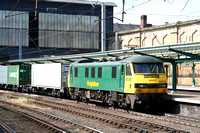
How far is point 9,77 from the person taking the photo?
41625 mm

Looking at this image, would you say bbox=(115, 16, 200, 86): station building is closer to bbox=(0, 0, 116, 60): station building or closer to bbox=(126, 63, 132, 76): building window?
bbox=(0, 0, 116, 60): station building

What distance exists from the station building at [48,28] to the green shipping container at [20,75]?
17.8 meters

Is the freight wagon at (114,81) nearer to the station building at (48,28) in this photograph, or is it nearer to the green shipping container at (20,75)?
the green shipping container at (20,75)

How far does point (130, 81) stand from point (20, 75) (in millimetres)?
23606

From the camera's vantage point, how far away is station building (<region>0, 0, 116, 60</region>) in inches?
2350

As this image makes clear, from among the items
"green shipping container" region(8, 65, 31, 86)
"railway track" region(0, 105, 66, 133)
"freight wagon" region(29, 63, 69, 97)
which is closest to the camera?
"railway track" region(0, 105, 66, 133)

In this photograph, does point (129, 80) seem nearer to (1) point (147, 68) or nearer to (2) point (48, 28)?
(1) point (147, 68)

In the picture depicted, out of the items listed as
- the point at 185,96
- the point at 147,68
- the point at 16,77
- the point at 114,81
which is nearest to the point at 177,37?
the point at 16,77

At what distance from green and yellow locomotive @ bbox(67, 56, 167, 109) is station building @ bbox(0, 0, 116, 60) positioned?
3802cm

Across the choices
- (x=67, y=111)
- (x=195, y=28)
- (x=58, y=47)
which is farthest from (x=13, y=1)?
(x=67, y=111)

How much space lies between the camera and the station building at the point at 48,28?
59.7 m

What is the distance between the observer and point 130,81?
17953 mm

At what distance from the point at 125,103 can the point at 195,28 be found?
28.8 meters

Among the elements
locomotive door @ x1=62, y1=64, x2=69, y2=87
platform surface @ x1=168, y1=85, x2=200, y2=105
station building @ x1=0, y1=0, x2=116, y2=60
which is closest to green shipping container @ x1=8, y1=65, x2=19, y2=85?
locomotive door @ x1=62, y1=64, x2=69, y2=87
